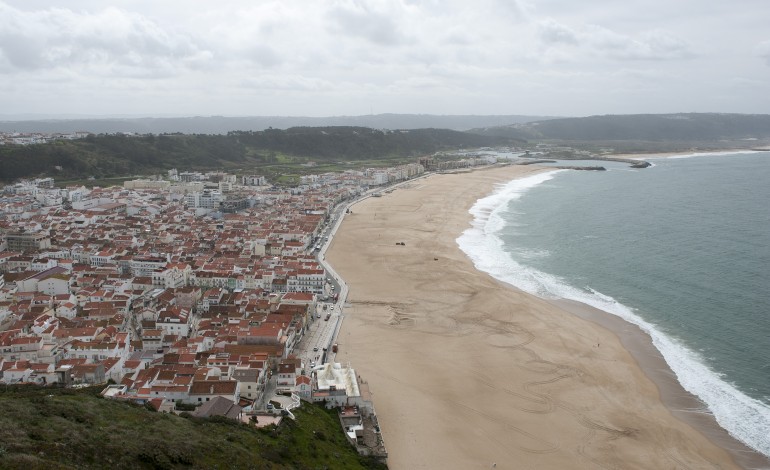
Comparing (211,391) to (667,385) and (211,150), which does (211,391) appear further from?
(211,150)

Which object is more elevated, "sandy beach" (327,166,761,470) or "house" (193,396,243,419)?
"house" (193,396,243,419)

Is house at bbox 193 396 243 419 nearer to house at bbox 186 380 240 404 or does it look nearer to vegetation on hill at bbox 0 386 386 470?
vegetation on hill at bbox 0 386 386 470

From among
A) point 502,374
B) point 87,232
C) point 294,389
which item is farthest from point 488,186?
point 294,389

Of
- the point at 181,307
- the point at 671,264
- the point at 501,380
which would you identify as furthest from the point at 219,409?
the point at 671,264

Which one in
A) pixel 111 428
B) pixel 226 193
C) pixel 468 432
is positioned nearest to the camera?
pixel 111 428

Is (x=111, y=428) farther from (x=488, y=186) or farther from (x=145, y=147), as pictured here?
(x=145, y=147)

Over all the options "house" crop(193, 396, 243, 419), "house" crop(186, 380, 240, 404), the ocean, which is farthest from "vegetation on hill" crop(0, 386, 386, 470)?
the ocean
